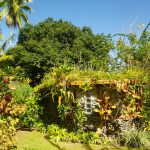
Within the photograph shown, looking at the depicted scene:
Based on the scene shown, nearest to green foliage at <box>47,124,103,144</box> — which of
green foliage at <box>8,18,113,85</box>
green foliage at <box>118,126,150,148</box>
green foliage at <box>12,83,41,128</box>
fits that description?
green foliage at <box>118,126,150,148</box>

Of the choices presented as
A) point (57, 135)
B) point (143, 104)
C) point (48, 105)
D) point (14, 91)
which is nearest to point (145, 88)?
point (143, 104)

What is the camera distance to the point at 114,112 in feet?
38.4

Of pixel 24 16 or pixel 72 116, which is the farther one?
pixel 24 16

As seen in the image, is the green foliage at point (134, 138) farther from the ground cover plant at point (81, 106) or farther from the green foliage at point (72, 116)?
the green foliage at point (72, 116)

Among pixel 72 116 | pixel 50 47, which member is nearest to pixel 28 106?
pixel 72 116

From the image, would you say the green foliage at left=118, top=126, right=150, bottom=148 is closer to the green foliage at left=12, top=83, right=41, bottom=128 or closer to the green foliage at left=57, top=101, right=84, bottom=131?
the green foliage at left=57, top=101, right=84, bottom=131

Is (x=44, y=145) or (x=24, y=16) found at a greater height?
(x=24, y=16)

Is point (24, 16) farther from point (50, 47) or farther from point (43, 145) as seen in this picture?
point (43, 145)

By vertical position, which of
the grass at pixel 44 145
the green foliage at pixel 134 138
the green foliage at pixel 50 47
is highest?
the green foliage at pixel 50 47

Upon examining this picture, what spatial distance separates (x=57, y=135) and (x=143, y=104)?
3631mm

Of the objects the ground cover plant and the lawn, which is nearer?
the lawn

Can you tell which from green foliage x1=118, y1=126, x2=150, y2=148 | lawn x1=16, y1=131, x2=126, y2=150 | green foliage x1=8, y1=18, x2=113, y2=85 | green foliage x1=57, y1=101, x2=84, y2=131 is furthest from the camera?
green foliage x1=8, y1=18, x2=113, y2=85

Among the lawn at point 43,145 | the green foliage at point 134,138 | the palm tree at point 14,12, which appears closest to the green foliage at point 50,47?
the palm tree at point 14,12

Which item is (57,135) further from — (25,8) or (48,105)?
(25,8)
